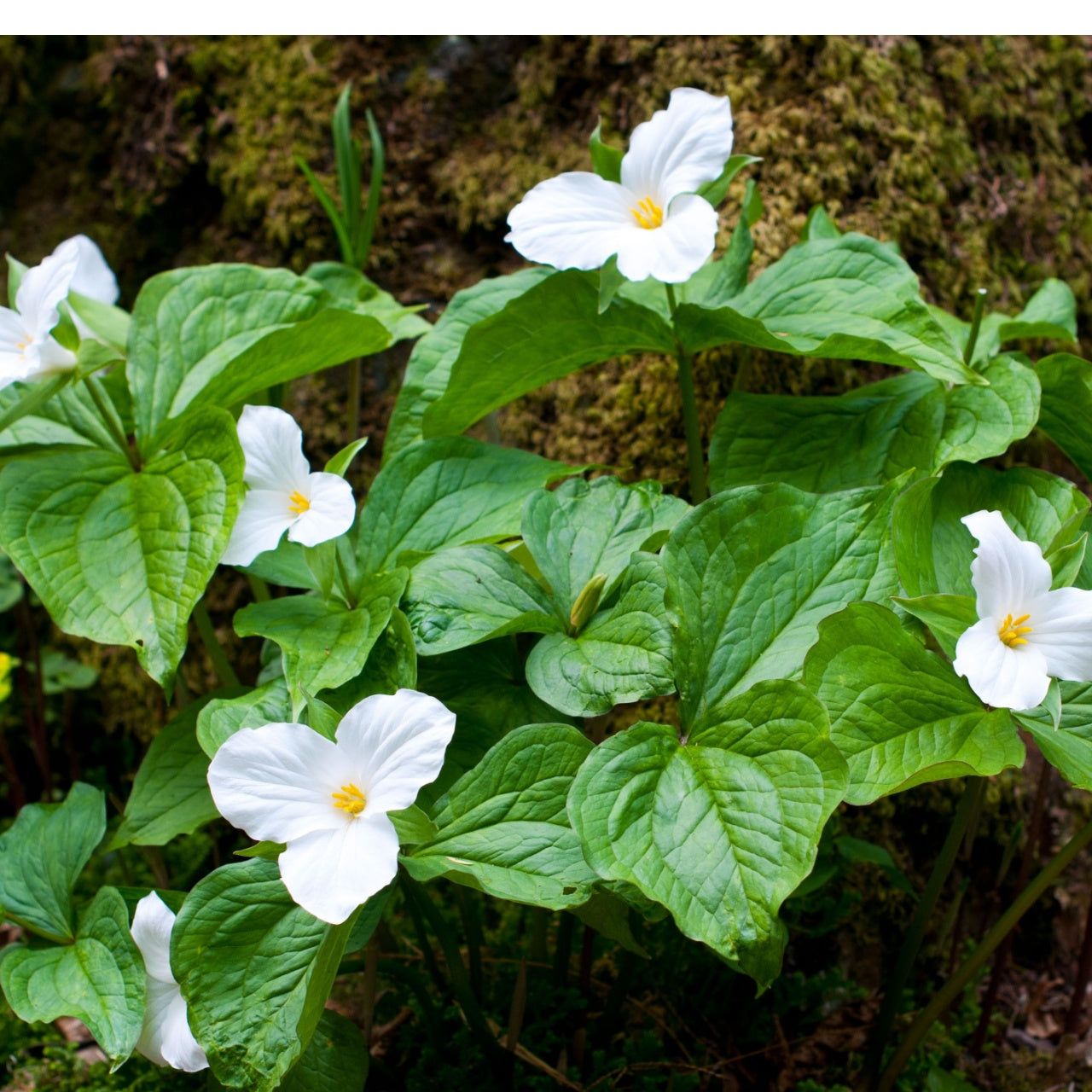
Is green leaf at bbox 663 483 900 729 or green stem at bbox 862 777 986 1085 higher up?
green leaf at bbox 663 483 900 729

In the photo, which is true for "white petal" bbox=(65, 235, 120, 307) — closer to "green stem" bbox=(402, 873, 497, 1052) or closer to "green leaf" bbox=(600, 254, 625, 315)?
"green leaf" bbox=(600, 254, 625, 315)

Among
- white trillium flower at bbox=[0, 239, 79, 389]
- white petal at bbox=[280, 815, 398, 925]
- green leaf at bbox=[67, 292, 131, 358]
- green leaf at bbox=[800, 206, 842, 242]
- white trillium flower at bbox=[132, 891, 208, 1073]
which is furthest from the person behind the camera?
green leaf at bbox=[67, 292, 131, 358]

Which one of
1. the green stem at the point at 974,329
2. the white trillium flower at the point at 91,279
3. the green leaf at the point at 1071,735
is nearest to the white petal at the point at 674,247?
the green stem at the point at 974,329

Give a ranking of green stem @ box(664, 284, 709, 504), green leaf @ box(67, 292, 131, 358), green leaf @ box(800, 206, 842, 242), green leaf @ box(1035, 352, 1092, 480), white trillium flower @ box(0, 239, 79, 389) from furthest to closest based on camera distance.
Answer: green leaf @ box(67, 292, 131, 358)
green leaf @ box(800, 206, 842, 242)
green stem @ box(664, 284, 709, 504)
green leaf @ box(1035, 352, 1092, 480)
white trillium flower @ box(0, 239, 79, 389)

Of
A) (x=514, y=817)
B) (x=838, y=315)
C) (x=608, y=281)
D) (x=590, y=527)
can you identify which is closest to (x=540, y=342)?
(x=608, y=281)

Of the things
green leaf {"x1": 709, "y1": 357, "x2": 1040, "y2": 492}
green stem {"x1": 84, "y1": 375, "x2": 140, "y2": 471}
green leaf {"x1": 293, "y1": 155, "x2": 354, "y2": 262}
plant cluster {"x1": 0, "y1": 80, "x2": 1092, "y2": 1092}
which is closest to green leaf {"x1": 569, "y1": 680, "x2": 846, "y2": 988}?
plant cluster {"x1": 0, "y1": 80, "x2": 1092, "y2": 1092}

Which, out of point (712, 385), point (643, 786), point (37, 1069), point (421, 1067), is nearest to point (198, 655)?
point (37, 1069)

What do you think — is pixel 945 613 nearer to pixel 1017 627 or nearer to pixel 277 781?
pixel 1017 627

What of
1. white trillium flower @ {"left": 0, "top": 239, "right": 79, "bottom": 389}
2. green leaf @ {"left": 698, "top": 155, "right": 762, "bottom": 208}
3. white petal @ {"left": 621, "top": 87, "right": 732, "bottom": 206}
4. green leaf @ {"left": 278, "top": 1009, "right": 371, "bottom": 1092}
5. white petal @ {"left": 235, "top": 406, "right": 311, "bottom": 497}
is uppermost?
white petal @ {"left": 621, "top": 87, "right": 732, "bottom": 206}
